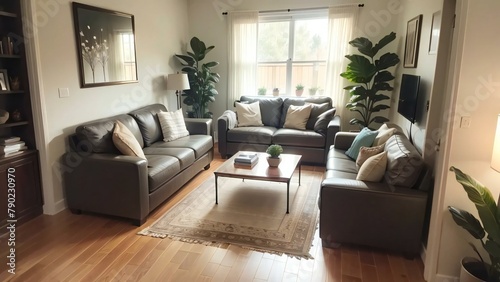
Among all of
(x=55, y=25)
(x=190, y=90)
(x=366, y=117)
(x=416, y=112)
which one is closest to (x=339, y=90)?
(x=366, y=117)

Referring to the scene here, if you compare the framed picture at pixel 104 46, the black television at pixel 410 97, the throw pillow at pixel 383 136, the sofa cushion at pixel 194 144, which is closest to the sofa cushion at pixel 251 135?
the sofa cushion at pixel 194 144

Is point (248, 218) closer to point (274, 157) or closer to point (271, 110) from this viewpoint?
point (274, 157)

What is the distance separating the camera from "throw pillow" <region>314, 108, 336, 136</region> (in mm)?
4516

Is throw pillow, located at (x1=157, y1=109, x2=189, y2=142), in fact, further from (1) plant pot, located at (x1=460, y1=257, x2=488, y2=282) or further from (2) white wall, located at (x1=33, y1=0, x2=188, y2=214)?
(1) plant pot, located at (x1=460, y1=257, x2=488, y2=282)

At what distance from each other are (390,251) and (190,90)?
395 centimetres

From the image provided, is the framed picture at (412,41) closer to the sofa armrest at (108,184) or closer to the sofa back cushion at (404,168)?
the sofa back cushion at (404,168)

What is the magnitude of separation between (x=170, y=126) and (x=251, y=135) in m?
1.21

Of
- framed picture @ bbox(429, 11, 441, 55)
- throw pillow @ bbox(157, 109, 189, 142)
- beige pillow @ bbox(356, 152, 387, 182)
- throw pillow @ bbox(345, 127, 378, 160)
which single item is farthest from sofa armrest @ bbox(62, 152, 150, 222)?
framed picture @ bbox(429, 11, 441, 55)

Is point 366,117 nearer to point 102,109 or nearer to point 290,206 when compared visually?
point 290,206

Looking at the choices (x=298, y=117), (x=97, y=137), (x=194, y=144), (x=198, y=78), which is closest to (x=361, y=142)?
(x=298, y=117)

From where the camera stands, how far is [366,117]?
4.67 m

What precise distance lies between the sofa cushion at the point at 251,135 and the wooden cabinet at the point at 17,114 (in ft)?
8.42

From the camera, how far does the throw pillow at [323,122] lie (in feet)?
14.8

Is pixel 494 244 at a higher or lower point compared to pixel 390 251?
higher
